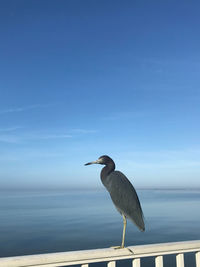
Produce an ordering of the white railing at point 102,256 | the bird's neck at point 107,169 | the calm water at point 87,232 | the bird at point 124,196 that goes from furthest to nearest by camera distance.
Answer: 1. the calm water at point 87,232
2. the bird's neck at point 107,169
3. the bird at point 124,196
4. the white railing at point 102,256

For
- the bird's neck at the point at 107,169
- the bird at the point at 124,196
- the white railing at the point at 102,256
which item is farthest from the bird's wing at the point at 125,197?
the white railing at the point at 102,256

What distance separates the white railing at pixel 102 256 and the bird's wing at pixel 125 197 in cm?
83

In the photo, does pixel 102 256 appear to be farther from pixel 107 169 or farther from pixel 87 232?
pixel 87 232

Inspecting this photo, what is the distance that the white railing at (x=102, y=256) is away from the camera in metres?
1.50

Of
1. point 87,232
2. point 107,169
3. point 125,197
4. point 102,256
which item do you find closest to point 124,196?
point 125,197

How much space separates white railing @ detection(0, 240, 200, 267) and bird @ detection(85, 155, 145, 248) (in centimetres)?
80

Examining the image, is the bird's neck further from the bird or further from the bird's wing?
the bird's wing

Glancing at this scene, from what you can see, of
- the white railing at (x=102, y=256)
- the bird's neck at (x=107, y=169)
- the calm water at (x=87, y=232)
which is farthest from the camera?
the calm water at (x=87, y=232)

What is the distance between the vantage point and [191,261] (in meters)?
25.1

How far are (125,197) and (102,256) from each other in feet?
4.12

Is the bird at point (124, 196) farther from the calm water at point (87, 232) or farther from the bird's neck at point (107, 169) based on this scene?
the calm water at point (87, 232)

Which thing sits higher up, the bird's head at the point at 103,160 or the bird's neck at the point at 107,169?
the bird's head at the point at 103,160

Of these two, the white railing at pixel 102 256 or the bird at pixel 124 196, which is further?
the bird at pixel 124 196

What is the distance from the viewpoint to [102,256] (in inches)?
65.7
